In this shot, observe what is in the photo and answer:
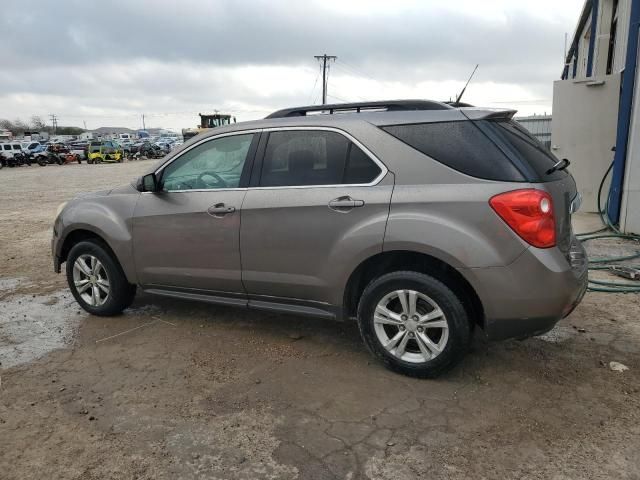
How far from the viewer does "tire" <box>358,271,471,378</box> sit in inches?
131

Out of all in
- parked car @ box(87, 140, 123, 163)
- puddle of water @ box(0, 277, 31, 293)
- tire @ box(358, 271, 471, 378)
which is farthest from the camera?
parked car @ box(87, 140, 123, 163)

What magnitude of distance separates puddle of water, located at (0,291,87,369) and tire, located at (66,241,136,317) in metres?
0.23

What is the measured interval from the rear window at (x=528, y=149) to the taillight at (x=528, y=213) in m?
0.17

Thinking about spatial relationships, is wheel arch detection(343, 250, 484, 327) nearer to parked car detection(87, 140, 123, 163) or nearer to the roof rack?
the roof rack

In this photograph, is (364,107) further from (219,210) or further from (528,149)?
(219,210)

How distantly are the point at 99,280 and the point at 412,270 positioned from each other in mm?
2978

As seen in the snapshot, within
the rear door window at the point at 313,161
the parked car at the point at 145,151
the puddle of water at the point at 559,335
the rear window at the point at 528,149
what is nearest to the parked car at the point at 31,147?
the parked car at the point at 145,151

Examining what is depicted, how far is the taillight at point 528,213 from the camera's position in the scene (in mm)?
3119

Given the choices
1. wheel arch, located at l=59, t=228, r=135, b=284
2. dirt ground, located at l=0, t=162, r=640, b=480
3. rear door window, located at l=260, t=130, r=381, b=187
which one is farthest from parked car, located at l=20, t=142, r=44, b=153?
rear door window, located at l=260, t=130, r=381, b=187

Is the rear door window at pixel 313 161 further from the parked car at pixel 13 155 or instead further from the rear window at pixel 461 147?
the parked car at pixel 13 155

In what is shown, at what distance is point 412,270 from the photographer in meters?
3.50

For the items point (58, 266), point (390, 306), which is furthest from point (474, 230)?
point (58, 266)

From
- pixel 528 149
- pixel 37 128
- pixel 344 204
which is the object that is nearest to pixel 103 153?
pixel 344 204

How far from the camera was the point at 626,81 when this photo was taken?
813 centimetres
